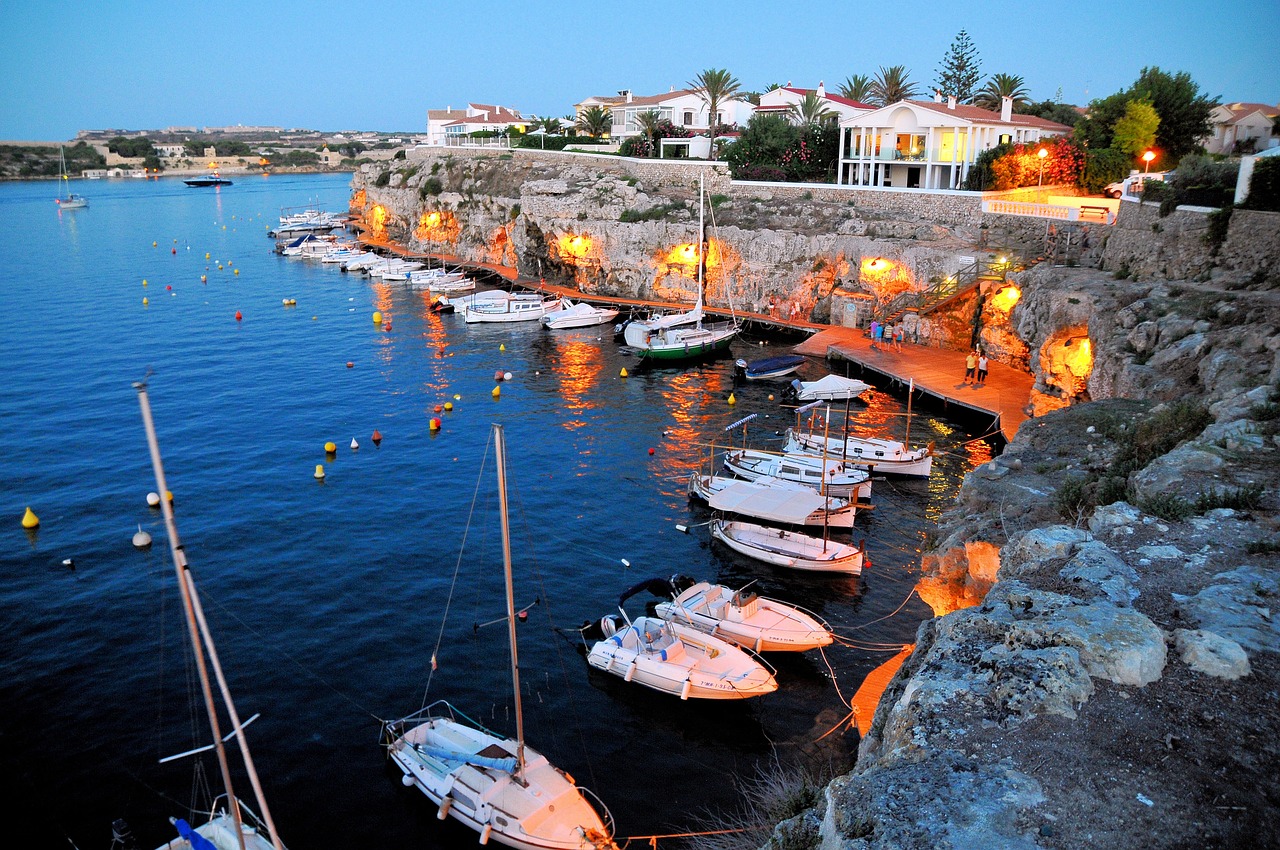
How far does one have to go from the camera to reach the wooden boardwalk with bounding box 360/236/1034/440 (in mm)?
45125

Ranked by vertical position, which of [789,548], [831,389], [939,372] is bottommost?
[789,548]

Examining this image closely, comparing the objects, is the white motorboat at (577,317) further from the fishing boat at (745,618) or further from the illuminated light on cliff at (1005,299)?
the fishing boat at (745,618)

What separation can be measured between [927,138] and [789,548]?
161ft

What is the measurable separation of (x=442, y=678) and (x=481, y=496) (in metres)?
13.7

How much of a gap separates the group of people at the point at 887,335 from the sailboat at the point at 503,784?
136 feet

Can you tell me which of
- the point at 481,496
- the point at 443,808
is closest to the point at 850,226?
the point at 481,496

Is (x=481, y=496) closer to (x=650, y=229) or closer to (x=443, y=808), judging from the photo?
(x=443, y=808)

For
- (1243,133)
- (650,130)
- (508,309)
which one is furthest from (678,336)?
(1243,133)

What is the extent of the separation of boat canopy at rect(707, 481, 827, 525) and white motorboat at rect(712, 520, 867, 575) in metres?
0.68

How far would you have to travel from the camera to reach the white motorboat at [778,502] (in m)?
33.4

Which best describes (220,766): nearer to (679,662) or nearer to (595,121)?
(679,662)

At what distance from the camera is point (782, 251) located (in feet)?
220

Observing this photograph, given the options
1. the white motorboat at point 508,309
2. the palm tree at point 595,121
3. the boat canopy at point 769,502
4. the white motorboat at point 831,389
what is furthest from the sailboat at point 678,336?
the palm tree at point 595,121

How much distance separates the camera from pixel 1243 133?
219 feet
